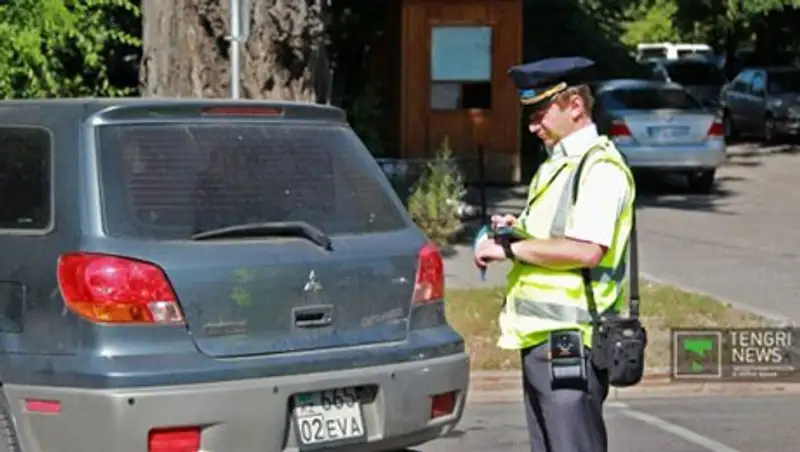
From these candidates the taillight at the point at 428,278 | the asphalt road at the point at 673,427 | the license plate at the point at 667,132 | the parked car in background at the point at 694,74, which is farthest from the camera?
the parked car in background at the point at 694,74

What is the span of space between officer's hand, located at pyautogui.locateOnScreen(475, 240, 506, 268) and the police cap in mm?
507

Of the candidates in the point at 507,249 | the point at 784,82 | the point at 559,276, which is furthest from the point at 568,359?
the point at 784,82

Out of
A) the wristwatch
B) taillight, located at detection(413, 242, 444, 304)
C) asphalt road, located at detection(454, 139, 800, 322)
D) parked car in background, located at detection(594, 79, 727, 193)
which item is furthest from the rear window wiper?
parked car in background, located at detection(594, 79, 727, 193)

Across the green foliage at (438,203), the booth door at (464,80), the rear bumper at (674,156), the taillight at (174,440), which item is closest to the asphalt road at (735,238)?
the rear bumper at (674,156)

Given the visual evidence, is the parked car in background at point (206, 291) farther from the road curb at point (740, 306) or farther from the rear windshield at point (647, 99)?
the rear windshield at point (647, 99)

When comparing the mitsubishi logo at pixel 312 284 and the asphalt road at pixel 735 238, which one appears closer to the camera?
the mitsubishi logo at pixel 312 284

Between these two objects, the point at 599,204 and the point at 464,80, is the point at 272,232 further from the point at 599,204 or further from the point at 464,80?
the point at 464,80

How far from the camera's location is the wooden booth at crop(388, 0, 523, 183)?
72.3 ft

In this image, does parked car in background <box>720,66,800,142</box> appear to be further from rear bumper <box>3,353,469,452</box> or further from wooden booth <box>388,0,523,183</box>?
rear bumper <box>3,353,469,452</box>

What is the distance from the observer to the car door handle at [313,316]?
5.83 metres

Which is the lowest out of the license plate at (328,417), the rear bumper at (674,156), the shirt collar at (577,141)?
the rear bumper at (674,156)

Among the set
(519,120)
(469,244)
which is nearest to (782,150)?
(519,120)

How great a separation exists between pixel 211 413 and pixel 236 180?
0.94m

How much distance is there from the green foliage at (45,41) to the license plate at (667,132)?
32.7 ft
